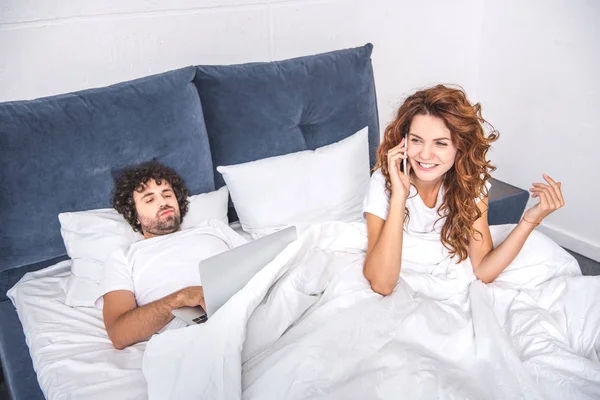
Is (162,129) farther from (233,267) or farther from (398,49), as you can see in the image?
(398,49)

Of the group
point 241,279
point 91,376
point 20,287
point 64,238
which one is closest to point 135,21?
point 64,238

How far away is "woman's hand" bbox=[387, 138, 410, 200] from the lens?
1.69 m

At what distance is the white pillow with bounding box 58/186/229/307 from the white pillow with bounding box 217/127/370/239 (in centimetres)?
40

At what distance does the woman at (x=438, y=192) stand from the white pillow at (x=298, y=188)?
301mm

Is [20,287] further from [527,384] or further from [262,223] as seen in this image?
[527,384]

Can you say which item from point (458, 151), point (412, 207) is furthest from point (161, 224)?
point (458, 151)

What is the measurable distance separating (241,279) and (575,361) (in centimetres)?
84

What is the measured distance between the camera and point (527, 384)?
133cm

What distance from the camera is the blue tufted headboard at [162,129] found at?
1789 millimetres

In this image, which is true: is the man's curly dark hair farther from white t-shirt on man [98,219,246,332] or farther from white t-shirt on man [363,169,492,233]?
Answer: white t-shirt on man [363,169,492,233]

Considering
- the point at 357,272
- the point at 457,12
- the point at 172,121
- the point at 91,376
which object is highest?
the point at 457,12

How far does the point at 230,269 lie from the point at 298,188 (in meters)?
0.69

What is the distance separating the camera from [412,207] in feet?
6.12

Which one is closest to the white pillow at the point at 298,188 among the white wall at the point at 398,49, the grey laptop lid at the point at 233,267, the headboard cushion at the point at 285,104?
the headboard cushion at the point at 285,104
